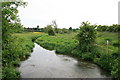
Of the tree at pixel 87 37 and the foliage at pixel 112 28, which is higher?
the foliage at pixel 112 28

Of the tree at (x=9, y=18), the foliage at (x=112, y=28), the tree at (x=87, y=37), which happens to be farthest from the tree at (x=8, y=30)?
the foliage at (x=112, y=28)

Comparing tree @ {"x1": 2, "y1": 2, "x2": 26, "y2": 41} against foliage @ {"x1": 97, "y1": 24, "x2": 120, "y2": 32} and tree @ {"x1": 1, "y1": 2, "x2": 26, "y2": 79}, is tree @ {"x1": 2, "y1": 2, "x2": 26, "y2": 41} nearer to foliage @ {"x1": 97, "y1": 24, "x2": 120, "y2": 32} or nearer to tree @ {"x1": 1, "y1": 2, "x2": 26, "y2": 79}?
tree @ {"x1": 1, "y1": 2, "x2": 26, "y2": 79}

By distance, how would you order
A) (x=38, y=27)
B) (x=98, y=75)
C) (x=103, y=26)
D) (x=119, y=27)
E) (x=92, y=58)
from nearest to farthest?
(x=98, y=75)
(x=92, y=58)
(x=119, y=27)
(x=103, y=26)
(x=38, y=27)

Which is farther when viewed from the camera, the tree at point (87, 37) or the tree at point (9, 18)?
the tree at point (87, 37)

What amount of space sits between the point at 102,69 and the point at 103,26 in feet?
98.5

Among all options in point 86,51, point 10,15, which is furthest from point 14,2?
point 86,51

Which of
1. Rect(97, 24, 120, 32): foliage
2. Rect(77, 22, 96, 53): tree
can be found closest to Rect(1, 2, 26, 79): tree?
Rect(77, 22, 96, 53): tree

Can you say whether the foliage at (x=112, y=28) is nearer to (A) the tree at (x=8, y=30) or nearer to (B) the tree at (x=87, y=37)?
(B) the tree at (x=87, y=37)

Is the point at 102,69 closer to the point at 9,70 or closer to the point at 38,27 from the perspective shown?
the point at 9,70

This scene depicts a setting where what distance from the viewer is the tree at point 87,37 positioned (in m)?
17.5

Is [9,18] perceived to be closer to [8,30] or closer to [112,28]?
[8,30]

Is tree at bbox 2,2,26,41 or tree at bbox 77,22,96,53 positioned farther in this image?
tree at bbox 77,22,96,53

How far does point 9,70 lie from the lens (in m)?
9.66

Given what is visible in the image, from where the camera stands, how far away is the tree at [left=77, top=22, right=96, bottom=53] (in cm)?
1753
